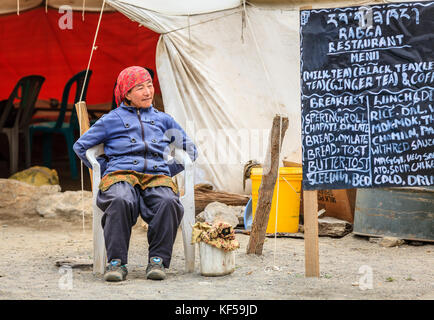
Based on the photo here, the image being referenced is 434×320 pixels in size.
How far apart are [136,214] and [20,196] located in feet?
11.2

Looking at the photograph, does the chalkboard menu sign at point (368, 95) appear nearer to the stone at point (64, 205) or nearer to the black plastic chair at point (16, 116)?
the stone at point (64, 205)

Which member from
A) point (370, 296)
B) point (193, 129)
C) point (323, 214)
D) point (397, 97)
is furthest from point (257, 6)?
point (370, 296)

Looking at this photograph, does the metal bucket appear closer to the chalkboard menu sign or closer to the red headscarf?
the chalkboard menu sign

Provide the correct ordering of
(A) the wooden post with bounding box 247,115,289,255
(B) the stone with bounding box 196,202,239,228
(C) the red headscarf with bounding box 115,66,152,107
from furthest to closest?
(B) the stone with bounding box 196,202,239,228 → (A) the wooden post with bounding box 247,115,289,255 → (C) the red headscarf with bounding box 115,66,152,107

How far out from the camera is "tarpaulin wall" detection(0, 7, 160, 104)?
35.6ft

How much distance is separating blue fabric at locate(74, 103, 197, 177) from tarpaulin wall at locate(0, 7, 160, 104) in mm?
6151

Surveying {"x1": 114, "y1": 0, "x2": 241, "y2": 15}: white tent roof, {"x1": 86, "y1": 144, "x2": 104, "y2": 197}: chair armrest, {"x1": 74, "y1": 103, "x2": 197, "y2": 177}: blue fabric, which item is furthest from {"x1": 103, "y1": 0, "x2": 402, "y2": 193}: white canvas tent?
{"x1": 86, "y1": 144, "x2": 104, "y2": 197}: chair armrest

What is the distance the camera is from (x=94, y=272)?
4797mm

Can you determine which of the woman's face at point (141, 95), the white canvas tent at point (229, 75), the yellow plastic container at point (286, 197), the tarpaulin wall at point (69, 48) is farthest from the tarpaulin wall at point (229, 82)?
the tarpaulin wall at point (69, 48)

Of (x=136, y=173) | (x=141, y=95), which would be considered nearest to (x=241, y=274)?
(x=136, y=173)

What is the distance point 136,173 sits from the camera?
464 cm

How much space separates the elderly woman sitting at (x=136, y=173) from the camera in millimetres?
4445

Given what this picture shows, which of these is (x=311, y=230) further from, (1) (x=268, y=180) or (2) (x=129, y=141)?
(2) (x=129, y=141)

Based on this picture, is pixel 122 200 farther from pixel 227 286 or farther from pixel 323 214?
pixel 323 214
